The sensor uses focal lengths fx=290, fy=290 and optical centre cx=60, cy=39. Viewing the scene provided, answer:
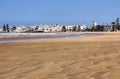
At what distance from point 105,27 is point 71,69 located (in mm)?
130071

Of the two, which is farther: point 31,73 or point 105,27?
point 105,27

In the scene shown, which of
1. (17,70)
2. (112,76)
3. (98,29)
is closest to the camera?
(112,76)

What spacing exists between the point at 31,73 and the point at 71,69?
31.7 inches

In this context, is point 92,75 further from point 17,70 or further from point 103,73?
point 17,70

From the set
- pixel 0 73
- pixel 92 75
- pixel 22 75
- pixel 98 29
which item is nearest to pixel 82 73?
pixel 92 75

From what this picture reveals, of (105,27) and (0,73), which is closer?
(0,73)

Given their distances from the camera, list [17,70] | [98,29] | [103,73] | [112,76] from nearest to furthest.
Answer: [112,76] → [103,73] → [17,70] → [98,29]

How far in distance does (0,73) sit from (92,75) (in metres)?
1.60

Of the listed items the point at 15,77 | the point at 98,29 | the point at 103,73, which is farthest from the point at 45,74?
the point at 98,29

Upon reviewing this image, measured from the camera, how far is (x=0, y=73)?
5039mm

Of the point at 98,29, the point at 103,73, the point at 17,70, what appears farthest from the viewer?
the point at 98,29

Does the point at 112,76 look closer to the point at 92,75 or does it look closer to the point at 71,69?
the point at 92,75

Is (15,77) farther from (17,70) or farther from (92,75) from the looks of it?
(92,75)

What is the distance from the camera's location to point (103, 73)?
4840 mm
